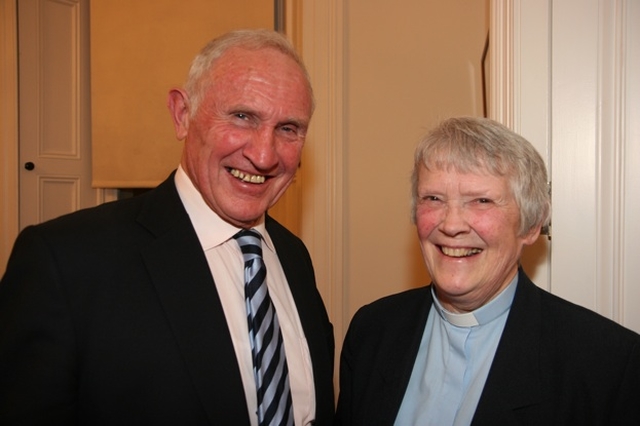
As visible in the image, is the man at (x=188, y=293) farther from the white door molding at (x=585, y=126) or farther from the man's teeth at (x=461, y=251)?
the white door molding at (x=585, y=126)

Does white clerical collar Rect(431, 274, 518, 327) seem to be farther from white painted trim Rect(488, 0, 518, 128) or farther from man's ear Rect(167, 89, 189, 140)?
man's ear Rect(167, 89, 189, 140)

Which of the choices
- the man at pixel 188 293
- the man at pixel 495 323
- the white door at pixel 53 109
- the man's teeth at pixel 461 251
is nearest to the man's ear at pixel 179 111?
the man at pixel 188 293

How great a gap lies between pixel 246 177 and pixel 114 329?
484 mm

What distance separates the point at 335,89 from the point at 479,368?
5.03 feet

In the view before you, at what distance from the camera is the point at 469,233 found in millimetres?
1242

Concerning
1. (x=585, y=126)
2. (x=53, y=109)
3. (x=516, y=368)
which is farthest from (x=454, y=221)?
(x=53, y=109)

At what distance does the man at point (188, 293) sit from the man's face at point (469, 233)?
0.40 m

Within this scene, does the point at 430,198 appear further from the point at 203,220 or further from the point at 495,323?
the point at 203,220

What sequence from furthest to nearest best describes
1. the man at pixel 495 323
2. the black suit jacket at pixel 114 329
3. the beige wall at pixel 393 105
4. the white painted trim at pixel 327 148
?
the white painted trim at pixel 327 148 → the beige wall at pixel 393 105 → the man at pixel 495 323 → the black suit jacket at pixel 114 329

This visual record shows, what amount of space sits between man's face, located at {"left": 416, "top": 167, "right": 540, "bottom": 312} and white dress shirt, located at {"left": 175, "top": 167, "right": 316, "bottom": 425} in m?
0.44

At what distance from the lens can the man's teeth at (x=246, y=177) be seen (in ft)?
4.47

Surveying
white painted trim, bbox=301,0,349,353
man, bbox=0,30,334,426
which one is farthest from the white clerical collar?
white painted trim, bbox=301,0,349,353

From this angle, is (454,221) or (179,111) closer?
(454,221)

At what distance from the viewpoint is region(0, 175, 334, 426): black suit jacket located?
1071mm
